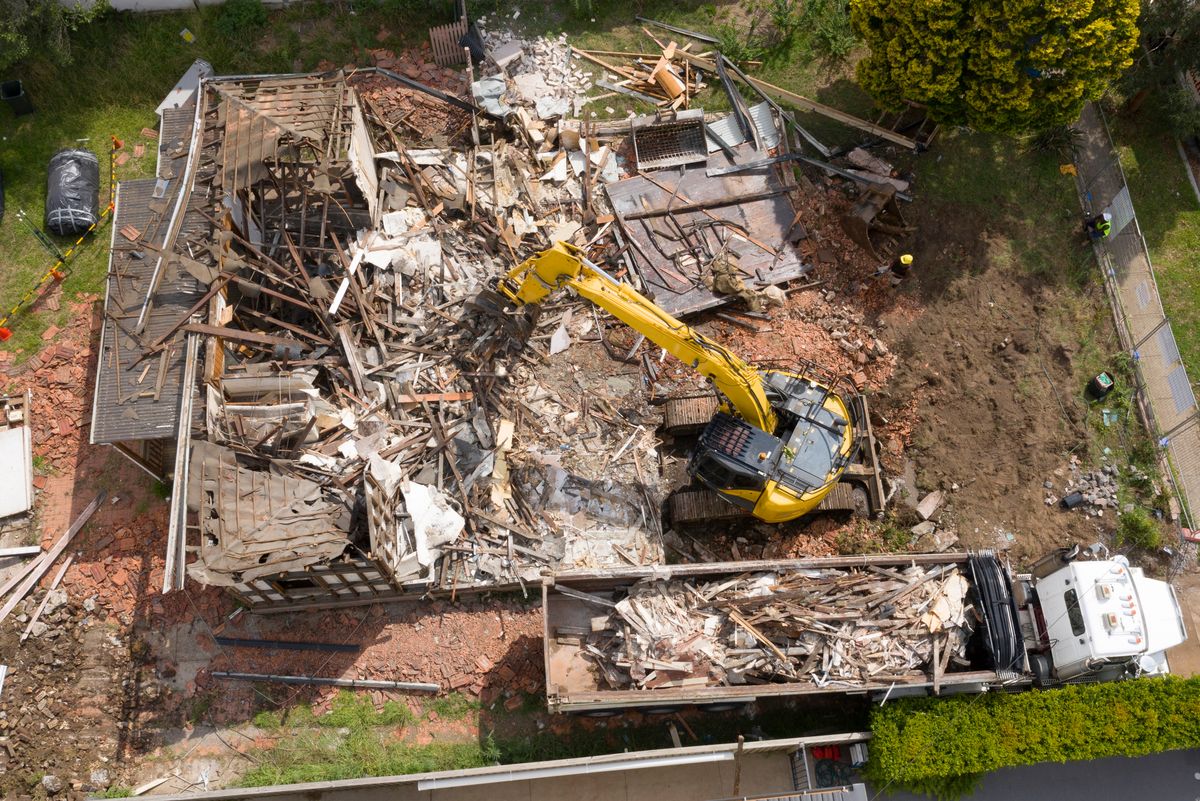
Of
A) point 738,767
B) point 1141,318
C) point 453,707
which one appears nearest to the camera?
point 738,767

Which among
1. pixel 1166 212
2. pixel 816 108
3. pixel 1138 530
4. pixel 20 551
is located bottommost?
pixel 1138 530

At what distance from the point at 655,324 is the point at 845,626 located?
6.50 metres

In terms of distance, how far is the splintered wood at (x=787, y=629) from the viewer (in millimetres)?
13859

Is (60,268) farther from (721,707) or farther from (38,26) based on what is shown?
(721,707)

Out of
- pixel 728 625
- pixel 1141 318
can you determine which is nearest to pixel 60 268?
pixel 728 625

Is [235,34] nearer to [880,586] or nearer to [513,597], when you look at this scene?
[513,597]

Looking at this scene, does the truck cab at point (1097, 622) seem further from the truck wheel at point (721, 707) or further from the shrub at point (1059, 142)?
the shrub at point (1059, 142)

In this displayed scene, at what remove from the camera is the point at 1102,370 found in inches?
714

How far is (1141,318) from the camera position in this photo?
1848 centimetres

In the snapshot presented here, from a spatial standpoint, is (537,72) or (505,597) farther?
(537,72)

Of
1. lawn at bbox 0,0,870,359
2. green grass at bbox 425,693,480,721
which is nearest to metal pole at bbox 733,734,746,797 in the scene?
green grass at bbox 425,693,480,721

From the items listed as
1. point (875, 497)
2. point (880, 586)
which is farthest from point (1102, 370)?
point (880, 586)

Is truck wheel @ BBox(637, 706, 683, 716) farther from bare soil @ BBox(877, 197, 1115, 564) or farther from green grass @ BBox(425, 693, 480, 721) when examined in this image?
bare soil @ BBox(877, 197, 1115, 564)

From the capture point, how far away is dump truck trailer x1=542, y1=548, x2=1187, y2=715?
13758mm
